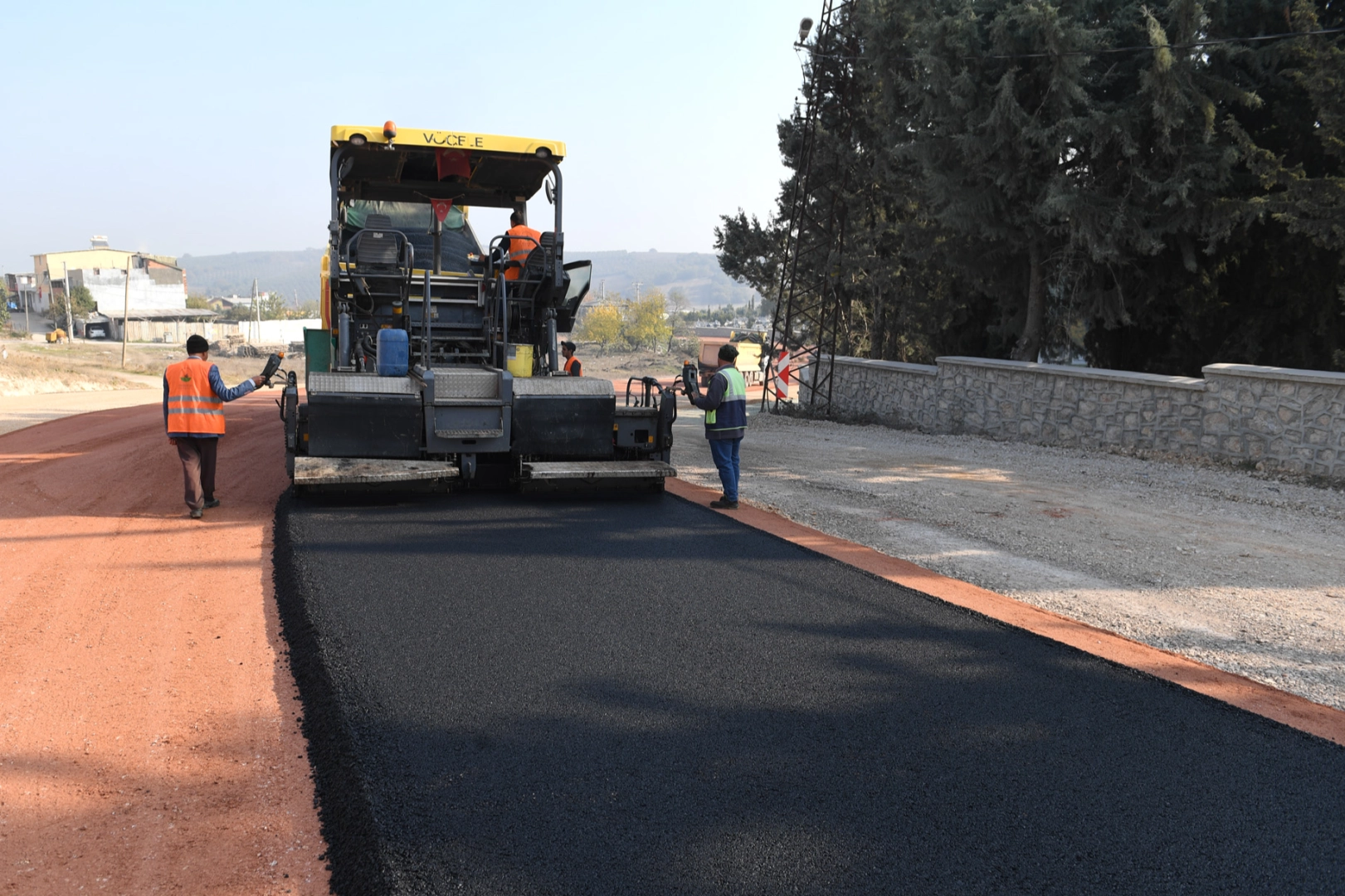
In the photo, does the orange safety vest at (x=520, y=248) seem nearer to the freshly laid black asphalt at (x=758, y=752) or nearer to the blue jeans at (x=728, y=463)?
the blue jeans at (x=728, y=463)

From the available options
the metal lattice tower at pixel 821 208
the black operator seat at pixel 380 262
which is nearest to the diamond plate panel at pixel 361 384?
the black operator seat at pixel 380 262

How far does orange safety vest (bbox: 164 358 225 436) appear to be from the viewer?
7.56 meters

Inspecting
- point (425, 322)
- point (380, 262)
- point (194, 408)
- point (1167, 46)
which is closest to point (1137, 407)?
point (1167, 46)

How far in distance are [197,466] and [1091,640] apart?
6559 millimetres

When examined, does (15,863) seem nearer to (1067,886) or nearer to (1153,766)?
(1067,886)

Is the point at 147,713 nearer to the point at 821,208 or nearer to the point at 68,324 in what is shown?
the point at 821,208

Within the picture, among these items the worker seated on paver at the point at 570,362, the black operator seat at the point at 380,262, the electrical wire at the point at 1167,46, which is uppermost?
the electrical wire at the point at 1167,46

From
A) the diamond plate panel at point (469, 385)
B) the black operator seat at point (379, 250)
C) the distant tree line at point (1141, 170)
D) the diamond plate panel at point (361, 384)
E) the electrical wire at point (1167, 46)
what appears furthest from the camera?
the distant tree line at point (1141, 170)

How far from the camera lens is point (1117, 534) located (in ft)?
25.9

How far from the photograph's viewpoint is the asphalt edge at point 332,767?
9.18 feet

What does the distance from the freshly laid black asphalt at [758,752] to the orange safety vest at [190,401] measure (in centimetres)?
248

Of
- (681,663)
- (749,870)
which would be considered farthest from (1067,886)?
(681,663)

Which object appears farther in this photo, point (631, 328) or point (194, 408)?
point (631, 328)

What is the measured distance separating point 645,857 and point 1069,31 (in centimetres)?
1319
